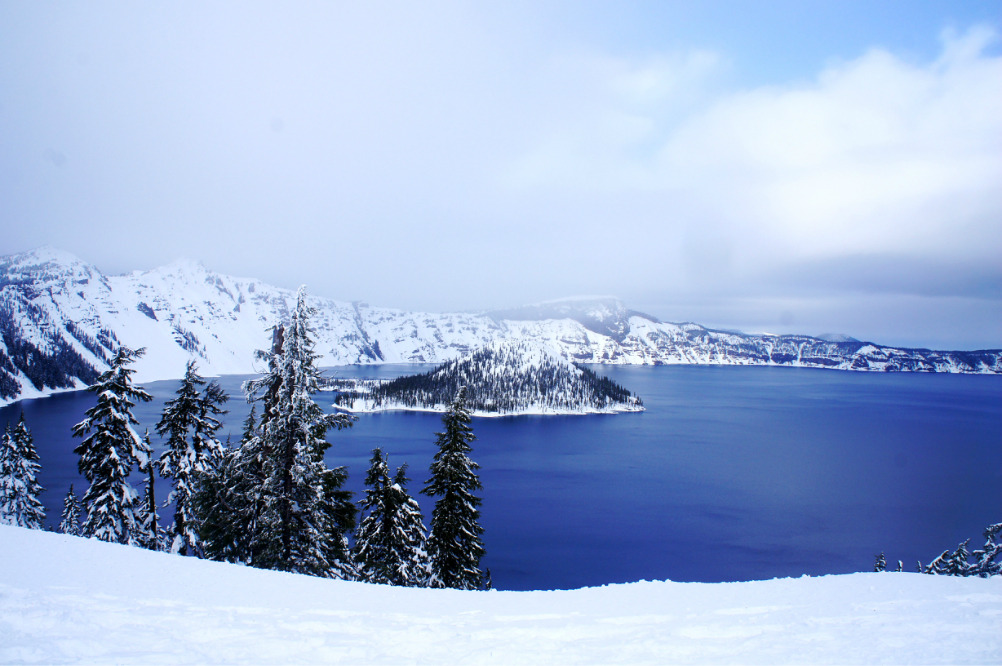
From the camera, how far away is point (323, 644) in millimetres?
8664

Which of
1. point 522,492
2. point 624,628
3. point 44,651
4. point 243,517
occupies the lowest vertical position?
point 522,492

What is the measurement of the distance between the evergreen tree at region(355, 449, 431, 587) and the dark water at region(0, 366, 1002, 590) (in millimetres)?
24169

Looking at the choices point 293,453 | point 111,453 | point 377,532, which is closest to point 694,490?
point 377,532

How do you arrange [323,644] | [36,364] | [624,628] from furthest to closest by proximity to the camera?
1. [36,364]
2. [624,628]
3. [323,644]

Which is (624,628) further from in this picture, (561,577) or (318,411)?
(561,577)

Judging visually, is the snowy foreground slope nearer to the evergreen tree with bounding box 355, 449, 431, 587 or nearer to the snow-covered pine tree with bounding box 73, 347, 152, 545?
the snow-covered pine tree with bounding box 73, 347, 152, 545

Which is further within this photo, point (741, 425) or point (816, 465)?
point (741, 425)

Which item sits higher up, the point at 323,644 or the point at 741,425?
the point at 323,644

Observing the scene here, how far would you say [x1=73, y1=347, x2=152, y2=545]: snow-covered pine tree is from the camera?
760 inches

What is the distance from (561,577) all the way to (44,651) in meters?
45.1

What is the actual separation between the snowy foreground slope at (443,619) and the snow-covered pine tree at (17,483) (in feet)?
61.5

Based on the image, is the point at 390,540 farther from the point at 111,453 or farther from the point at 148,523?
the point at 111,453

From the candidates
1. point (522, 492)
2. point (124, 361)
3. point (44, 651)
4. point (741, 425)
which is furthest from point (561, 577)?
point (741, 425)

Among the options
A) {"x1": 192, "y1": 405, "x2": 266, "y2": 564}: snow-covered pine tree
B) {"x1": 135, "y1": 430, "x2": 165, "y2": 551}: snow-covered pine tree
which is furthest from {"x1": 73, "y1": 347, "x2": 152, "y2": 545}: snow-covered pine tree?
{"x1": 192, "y1": 405, "x2": 266, "y2": 564}: snow-covered pine tree
